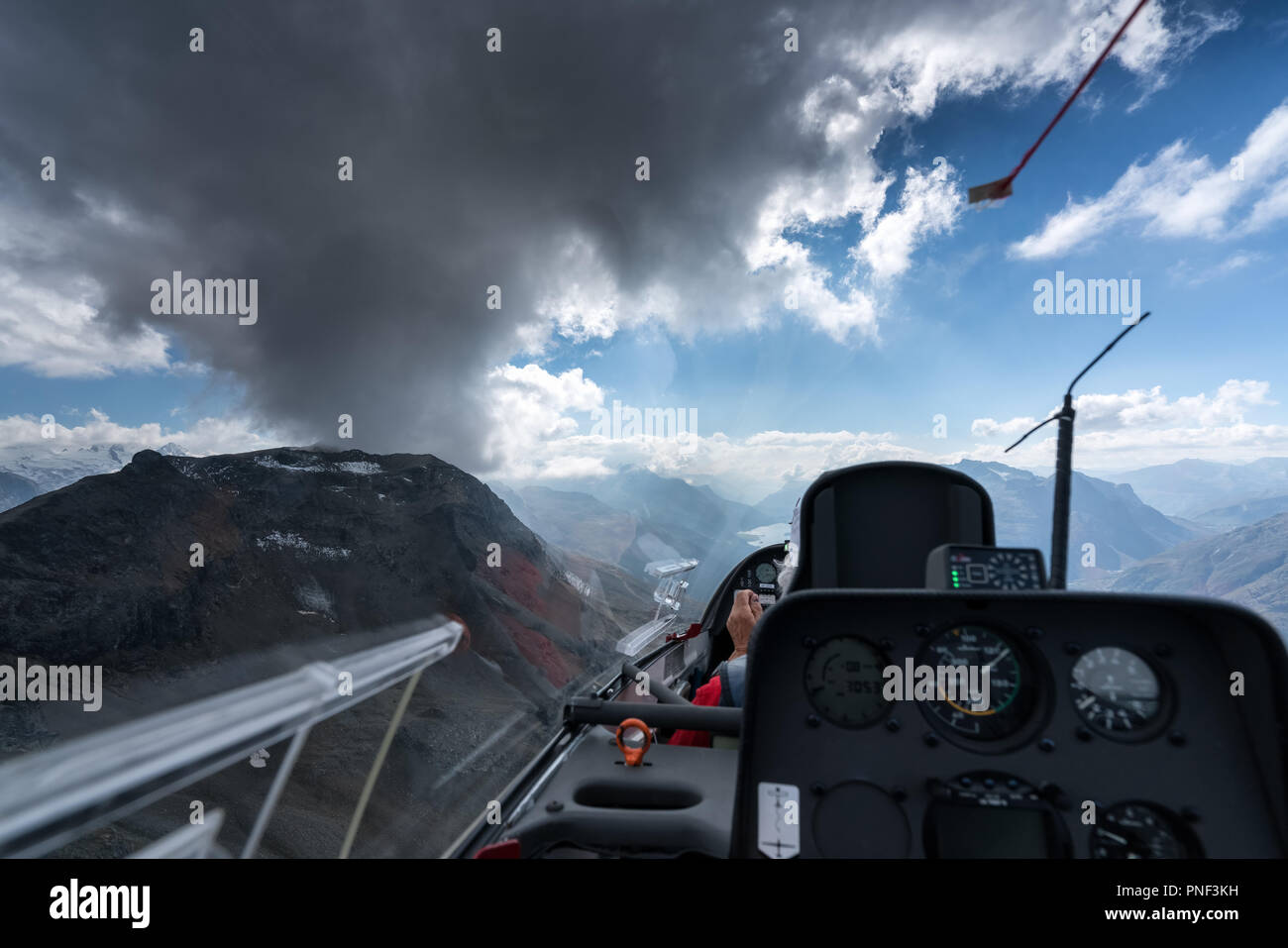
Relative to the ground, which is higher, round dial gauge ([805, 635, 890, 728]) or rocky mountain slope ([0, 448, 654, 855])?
round dial gauge ([805, 635, 890, 728])

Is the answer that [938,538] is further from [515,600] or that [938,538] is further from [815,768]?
[515,600]

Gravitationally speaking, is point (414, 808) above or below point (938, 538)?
below

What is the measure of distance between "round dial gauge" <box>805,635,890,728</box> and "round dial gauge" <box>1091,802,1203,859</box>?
0.61m

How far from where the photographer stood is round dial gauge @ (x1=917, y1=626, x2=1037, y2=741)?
1.60m

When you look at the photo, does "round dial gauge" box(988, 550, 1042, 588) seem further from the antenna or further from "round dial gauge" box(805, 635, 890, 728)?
the antenna

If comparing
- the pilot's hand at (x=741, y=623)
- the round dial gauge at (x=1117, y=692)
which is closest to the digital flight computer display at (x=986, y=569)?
the round dial gauge at (x=1117, y=692)

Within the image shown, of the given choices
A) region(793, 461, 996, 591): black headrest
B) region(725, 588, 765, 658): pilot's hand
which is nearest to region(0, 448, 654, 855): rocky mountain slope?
region(725, 588, 765, 658): pilot's hand

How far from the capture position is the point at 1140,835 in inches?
56.0

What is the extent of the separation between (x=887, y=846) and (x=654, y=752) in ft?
3.60

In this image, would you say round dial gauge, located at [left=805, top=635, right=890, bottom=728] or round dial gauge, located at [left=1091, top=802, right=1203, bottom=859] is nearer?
round dial gauge, located at [left=1091, top=802, right=1203, bottom=859]

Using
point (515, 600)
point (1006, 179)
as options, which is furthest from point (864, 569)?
point (515, 600)

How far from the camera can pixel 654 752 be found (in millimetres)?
2369

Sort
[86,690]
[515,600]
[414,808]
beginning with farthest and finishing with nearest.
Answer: [515,600]
[86,690]
[414,808]

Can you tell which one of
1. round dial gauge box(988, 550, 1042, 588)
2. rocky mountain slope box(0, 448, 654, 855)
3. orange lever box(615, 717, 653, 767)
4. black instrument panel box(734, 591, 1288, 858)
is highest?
round dial gauge box(988, 550, 1042, 588)
